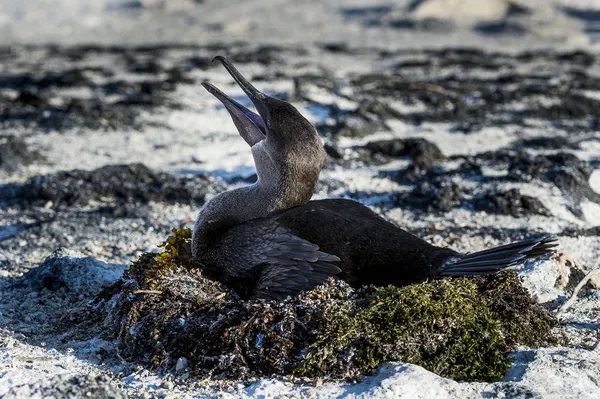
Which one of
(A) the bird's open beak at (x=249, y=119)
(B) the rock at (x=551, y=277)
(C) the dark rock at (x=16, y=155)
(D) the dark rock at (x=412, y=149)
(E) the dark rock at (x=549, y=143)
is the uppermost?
(A) the bird's open beak at (x=249, y=119)

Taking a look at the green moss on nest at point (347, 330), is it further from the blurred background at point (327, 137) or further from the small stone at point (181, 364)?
the blurred background at point (327, 137)

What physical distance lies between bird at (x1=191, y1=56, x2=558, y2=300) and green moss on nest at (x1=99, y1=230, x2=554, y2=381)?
0.52 feet

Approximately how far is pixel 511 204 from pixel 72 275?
4.40 metres

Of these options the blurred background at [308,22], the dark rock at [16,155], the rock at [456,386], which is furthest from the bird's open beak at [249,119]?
the blurred background at [308,22]

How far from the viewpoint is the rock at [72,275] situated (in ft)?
18.3

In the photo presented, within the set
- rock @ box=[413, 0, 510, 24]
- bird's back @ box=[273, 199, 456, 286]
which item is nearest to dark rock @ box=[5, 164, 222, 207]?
bird's back @ box=[273, 199, 456, 286]

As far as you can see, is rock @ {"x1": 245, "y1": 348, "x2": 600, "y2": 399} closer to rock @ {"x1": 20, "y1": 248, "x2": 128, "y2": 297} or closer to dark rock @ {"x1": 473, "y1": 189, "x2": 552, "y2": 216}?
rock @ {"x1": 20, "y1": 248, "x2": 128, "y2": 297}

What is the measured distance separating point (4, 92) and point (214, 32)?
49.5 feet

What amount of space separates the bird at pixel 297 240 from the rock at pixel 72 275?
4.14 ft

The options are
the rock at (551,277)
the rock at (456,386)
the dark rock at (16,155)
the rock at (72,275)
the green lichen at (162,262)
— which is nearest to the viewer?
the rock at (456,386)

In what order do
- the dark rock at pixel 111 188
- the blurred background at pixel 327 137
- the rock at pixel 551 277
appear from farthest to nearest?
the dark rock at pixel 111 188 → the blurred background at pixel 327 137 → the rock at pixel 551 277

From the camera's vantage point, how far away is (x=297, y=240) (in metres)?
4.37

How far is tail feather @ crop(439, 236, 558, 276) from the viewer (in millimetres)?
4070

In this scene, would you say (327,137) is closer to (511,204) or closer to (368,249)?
(511,204)
